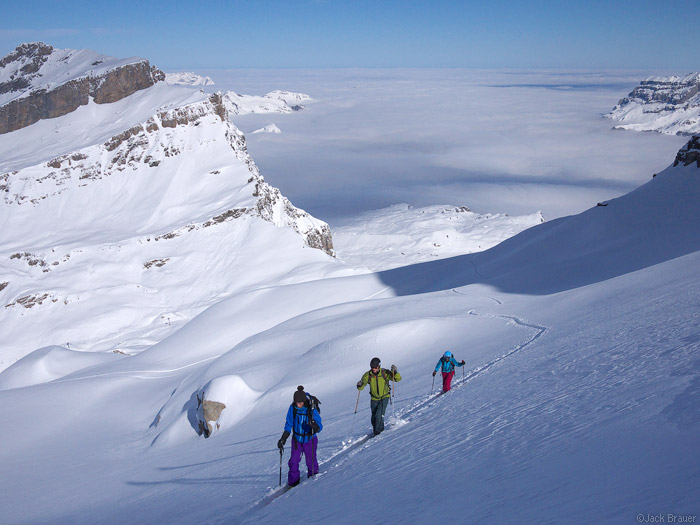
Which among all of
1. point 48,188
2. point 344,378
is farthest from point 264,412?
point 48,188

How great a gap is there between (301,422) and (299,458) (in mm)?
681

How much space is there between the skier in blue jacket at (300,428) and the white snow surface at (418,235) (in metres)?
93.4

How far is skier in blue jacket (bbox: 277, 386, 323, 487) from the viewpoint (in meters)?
8.47

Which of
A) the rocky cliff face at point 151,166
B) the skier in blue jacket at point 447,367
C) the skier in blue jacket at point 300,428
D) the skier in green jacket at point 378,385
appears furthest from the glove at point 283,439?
the rocky cliff face at point 151,166

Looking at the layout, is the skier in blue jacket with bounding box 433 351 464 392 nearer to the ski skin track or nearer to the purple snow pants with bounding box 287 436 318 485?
the ski skin track

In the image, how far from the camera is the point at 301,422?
8.55 m

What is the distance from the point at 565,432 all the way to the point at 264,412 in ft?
30.4

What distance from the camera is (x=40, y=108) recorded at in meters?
106

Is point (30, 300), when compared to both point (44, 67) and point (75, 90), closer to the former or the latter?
point (75, 90)

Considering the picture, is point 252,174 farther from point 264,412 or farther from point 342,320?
point 264,412

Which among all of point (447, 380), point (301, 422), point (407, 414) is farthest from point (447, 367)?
point (301, 422)

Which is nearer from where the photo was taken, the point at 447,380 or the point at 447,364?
the point at 447,364

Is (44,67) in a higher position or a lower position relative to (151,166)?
higher

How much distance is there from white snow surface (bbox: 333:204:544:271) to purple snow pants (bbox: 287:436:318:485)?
9319 cm
